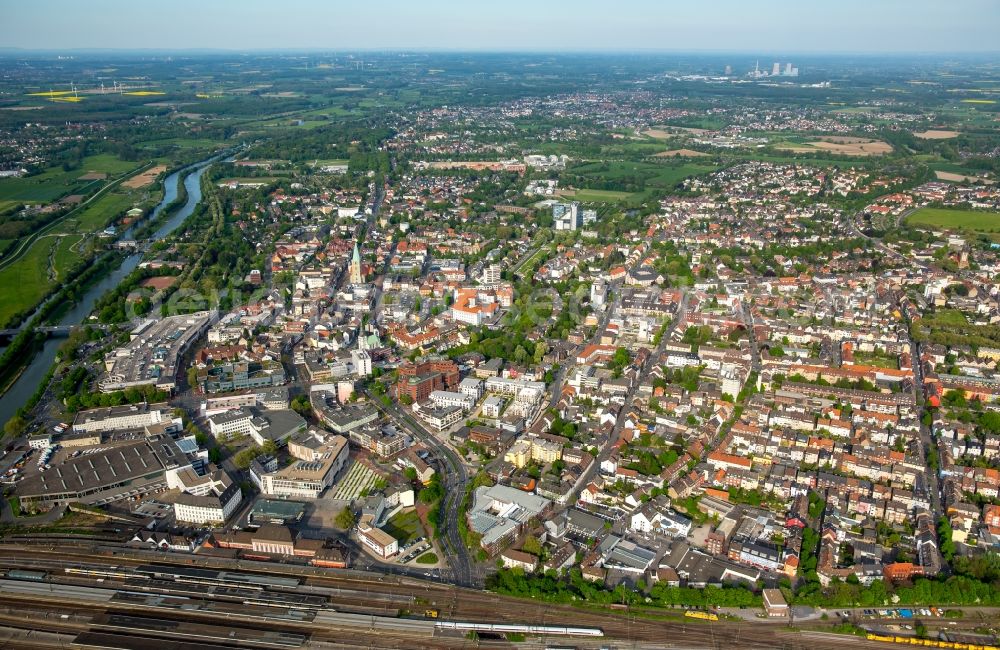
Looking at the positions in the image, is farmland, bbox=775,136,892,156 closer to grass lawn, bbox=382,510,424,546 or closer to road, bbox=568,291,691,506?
road, bbox=568,291,691,506

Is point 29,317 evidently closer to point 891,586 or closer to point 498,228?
point 498,228

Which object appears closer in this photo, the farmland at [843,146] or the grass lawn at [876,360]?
the grass lawn at [876,360]

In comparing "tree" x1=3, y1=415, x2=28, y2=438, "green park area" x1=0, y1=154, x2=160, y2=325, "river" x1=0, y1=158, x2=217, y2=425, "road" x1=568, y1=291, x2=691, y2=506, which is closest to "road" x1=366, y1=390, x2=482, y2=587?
"road" x1=568, y1=291, x2=691, y2=506

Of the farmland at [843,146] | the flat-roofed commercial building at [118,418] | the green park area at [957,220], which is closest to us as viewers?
the flat-roofed commercial building at [118,418]

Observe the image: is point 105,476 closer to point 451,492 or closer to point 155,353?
point 155,353

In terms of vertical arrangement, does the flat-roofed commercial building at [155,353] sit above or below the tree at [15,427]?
above

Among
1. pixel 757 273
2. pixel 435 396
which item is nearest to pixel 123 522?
pixel 435 396

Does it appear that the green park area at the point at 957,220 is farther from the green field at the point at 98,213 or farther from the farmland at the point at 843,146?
the green field at the point at 98,213

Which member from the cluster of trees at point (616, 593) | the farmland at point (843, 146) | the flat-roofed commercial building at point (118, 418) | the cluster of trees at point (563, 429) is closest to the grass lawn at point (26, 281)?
the flat-roofed commercial building at point (118, 418)
